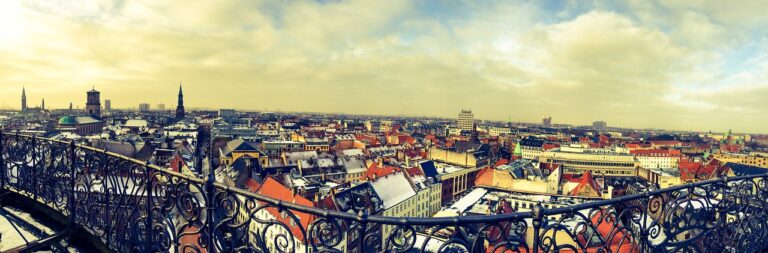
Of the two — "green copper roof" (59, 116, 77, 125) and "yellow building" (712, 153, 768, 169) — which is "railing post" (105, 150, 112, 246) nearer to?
"yellow building" (712, 153, 768, 169)

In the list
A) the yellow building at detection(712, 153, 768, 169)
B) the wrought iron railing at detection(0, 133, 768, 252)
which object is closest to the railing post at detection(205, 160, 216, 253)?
the wrought iron railing at detection(0, 133, 768, 252)

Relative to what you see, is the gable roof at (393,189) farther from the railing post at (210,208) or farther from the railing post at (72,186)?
the railing post at (210,208)

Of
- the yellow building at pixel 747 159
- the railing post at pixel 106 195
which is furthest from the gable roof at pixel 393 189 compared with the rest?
the yellow building at pixel 747 159

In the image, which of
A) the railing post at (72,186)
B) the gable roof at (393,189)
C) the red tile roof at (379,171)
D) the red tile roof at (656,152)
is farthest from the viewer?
the red tile roof at (656,152)

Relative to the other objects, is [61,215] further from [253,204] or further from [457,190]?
[457,190]

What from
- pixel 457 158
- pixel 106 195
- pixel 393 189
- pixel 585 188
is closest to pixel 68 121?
pixel 457 158

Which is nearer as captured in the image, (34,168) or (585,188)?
(34,168)

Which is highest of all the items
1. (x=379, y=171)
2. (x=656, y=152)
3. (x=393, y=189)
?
(x=379, y=171)

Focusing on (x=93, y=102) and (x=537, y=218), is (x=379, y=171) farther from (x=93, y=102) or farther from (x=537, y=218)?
(x=93, y=102)

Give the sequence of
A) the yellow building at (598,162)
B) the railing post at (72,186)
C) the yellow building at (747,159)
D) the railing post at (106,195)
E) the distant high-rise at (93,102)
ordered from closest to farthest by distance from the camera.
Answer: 1. the railing post at (106,195)
2. the railing post at (72,186)
3. the yellow building at (598,162)
4. the yellow building at (747,159)
5. the distant high-rise at (93,102)
